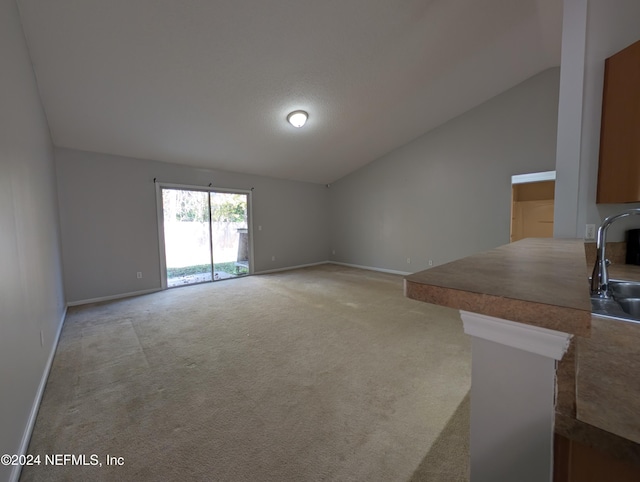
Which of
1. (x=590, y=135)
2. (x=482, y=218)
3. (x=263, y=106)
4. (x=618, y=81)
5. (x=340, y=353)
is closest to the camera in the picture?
(x=618, y=81)

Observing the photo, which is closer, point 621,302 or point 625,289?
point 621,302

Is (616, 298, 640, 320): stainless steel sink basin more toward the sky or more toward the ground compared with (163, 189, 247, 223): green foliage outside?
more toward the ground

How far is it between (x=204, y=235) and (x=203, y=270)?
2.64 ft

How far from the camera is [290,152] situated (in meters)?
5.20

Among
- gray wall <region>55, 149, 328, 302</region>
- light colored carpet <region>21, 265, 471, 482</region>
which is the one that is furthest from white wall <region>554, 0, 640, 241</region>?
gray wall <region>55, 149, 328, 302</region>

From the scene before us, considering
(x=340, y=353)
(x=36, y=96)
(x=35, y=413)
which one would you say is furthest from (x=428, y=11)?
(x=35, y=413)

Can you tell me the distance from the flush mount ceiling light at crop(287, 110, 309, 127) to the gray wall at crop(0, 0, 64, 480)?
2692 millimetres

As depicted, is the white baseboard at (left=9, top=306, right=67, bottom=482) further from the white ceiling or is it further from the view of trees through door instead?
the white ceiling

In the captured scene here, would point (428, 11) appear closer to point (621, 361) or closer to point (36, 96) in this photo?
point (621, 361)

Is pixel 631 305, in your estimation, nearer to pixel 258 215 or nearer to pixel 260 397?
pixel 260 397

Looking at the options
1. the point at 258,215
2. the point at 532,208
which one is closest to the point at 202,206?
the point at 258,215

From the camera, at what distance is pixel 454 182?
16.1ft

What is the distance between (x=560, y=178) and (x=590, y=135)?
316 mm

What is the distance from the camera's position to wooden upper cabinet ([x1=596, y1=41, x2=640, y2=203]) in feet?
5.27
